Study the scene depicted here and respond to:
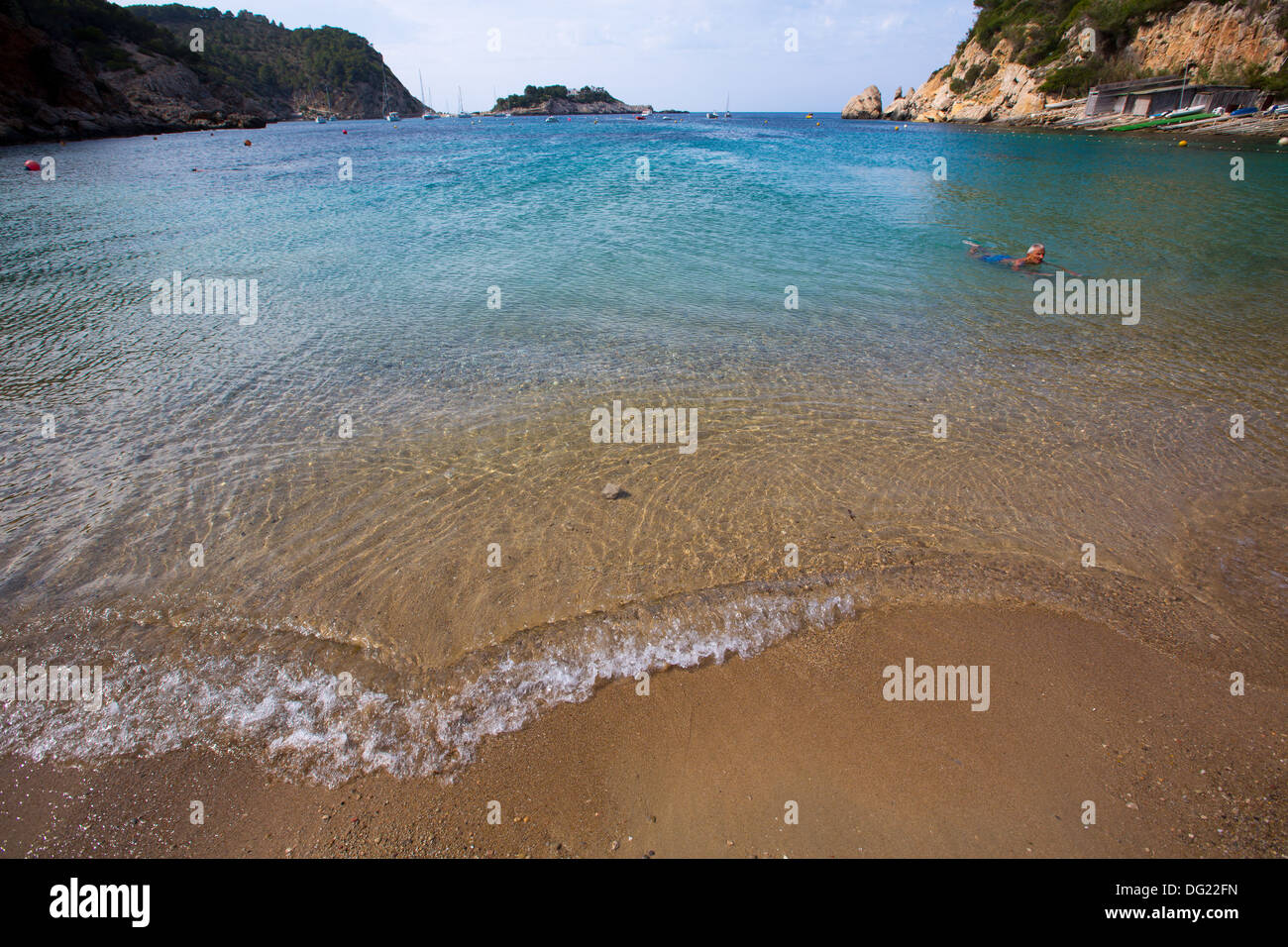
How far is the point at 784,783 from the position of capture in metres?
3.72

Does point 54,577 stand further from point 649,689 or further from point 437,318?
point 437,318

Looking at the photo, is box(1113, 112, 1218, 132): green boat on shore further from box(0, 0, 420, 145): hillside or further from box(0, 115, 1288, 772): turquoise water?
box(0, 0, 420, 145): hillside

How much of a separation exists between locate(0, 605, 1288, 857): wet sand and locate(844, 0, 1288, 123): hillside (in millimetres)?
83771

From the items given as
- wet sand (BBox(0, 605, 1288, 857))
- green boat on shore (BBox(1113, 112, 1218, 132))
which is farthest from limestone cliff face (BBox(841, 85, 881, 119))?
wet sand (BBox(0, 605, 1288, 857))

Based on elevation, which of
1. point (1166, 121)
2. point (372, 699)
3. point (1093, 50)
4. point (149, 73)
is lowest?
point (372, 699)

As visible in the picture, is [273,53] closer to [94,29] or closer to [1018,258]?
[94,29]

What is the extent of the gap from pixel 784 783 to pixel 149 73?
116937 mm

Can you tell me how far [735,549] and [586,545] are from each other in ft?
5.13

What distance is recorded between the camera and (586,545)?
5.85 metres

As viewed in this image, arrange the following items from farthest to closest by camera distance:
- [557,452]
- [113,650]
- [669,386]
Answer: [669,386] → [557,452] → [113,650]

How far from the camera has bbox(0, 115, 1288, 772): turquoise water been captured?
5199mm

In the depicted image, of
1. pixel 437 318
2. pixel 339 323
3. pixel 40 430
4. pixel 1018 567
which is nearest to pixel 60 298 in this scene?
pixel 339 323

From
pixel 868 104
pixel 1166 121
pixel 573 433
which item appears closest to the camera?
pixel 573 433

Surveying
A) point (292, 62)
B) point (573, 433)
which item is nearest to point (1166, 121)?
point (573, 433)
